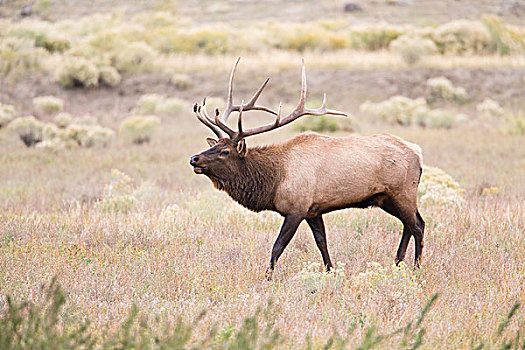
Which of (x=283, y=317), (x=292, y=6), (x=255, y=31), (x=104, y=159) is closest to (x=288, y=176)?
(x=283, y=317)

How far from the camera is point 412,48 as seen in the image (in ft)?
95.1

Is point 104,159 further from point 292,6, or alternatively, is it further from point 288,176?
point 292,6

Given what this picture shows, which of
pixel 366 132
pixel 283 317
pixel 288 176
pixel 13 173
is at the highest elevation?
pixel 288 176

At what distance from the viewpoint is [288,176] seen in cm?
599

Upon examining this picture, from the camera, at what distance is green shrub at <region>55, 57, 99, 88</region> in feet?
82.5

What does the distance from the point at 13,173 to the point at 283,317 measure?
9724mm

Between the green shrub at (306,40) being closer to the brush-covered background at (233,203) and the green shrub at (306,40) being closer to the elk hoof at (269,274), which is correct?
the brush-covered background at (233,203)

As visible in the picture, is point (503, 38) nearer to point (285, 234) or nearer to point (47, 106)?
point (47, 106)

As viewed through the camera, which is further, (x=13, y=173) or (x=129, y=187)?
(x=13, y=173)

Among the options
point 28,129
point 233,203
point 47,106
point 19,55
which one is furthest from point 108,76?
point 233,203

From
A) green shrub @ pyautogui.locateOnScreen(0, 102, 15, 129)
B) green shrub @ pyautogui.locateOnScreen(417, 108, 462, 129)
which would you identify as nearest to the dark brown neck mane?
green shrub @ pyautogui.locateOnScreen(0, 102, 15, 129)

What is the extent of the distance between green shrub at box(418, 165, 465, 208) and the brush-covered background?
0.05 m

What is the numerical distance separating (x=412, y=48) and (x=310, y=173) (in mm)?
24920

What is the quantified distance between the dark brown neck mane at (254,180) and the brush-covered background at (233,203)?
71 cm
